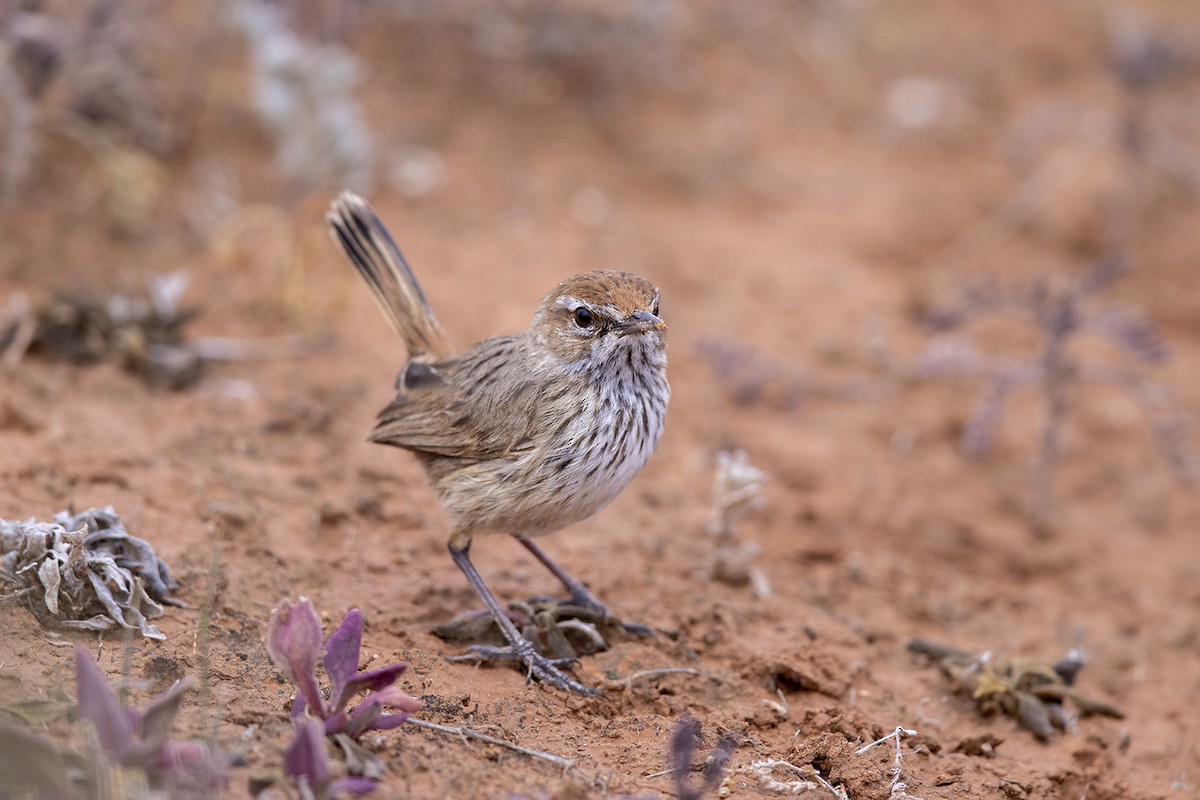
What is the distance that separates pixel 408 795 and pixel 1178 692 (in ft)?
11.6

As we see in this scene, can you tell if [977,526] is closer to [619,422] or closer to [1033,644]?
[1033,644]

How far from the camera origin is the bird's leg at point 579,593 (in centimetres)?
478

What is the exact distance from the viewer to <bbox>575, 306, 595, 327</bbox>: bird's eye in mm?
4625

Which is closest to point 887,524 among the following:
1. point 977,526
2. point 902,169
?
point 977,526

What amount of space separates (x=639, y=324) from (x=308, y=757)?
6.72 feet

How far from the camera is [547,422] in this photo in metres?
4.54

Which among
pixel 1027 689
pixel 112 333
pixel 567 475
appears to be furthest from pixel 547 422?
pixel 112 333

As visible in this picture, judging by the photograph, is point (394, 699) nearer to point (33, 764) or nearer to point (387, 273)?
point (33, 764)

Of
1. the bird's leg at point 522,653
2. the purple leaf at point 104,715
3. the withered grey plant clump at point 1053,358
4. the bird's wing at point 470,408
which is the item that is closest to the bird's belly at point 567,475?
the bird's wing at point 470,408

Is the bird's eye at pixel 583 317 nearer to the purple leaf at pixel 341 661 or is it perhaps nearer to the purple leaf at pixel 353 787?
the purple leaf at pixel 341 661

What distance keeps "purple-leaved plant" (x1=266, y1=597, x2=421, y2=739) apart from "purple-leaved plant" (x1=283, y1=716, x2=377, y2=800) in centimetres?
32

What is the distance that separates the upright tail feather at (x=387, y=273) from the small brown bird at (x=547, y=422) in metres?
0.37

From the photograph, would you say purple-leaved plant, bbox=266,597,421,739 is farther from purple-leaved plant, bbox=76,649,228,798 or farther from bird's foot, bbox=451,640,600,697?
bird's foot, bbox=451,640,600,697

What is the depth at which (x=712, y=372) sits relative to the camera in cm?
743
